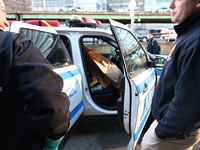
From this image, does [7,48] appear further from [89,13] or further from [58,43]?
[89,13]

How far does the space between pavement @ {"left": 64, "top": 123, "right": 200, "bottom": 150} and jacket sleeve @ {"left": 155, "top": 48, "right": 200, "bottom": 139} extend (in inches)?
58.4

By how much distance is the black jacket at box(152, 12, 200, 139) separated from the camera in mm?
969

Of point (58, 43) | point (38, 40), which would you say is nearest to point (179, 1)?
point (38, 40)

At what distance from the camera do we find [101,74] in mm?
2805

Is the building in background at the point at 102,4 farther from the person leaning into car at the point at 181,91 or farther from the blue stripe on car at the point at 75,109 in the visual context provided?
the person leaning into car at the point at 181,91

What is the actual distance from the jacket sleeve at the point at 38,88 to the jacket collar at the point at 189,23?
0.94m

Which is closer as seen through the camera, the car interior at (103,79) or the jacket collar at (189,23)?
the jacket collar at (189,23)

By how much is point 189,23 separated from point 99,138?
2069 mm

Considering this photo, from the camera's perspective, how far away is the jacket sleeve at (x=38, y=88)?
0.77 meters

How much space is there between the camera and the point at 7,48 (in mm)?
748

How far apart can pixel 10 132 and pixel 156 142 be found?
103 centimetres

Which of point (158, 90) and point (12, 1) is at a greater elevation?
point (12, 1)

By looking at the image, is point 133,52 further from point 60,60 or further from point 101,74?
point 60,60

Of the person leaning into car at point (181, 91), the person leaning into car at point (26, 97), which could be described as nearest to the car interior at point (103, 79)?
the person leaning into car at point (181, 91)
